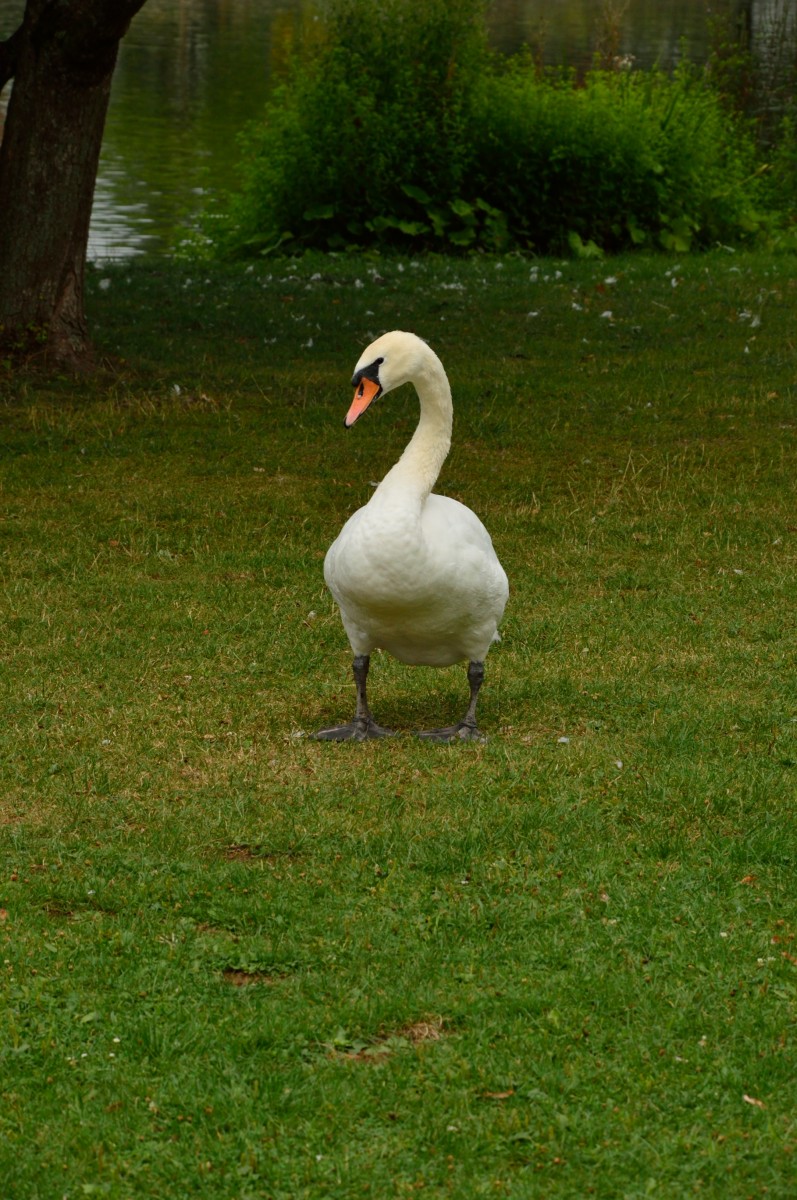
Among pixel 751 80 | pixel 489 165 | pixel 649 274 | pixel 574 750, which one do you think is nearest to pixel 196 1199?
pixel 574 750

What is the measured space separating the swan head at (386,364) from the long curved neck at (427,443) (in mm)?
100

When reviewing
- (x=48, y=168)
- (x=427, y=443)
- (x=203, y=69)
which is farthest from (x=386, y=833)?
(x=203, y=69)

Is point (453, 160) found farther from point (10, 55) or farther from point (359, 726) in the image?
point (359, 726)

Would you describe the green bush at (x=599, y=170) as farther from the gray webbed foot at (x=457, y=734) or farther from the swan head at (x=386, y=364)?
the gray webbed foot at (x=457, y=734)

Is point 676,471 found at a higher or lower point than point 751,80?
lower

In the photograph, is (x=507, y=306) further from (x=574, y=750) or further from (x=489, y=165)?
(x=574, y=750)

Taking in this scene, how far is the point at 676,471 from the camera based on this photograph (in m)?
10.9

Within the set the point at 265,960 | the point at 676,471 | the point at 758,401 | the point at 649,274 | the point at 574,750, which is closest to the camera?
the point at 265,960

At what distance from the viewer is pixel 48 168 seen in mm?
12367

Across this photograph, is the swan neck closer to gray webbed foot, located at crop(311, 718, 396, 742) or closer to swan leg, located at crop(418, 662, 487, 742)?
swan leg, located at crop(418, 662, 487, 742)

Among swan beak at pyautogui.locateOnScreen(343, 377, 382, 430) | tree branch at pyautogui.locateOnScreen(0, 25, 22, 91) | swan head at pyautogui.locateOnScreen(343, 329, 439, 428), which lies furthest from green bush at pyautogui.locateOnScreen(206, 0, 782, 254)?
swan beak at pyautogui.locateOnScreen(343, 377, 382, 430)

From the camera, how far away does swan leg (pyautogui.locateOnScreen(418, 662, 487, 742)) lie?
253 inches

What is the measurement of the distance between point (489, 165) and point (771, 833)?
17.0 m

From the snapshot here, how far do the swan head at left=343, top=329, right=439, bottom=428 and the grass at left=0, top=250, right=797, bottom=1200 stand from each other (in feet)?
4.61
